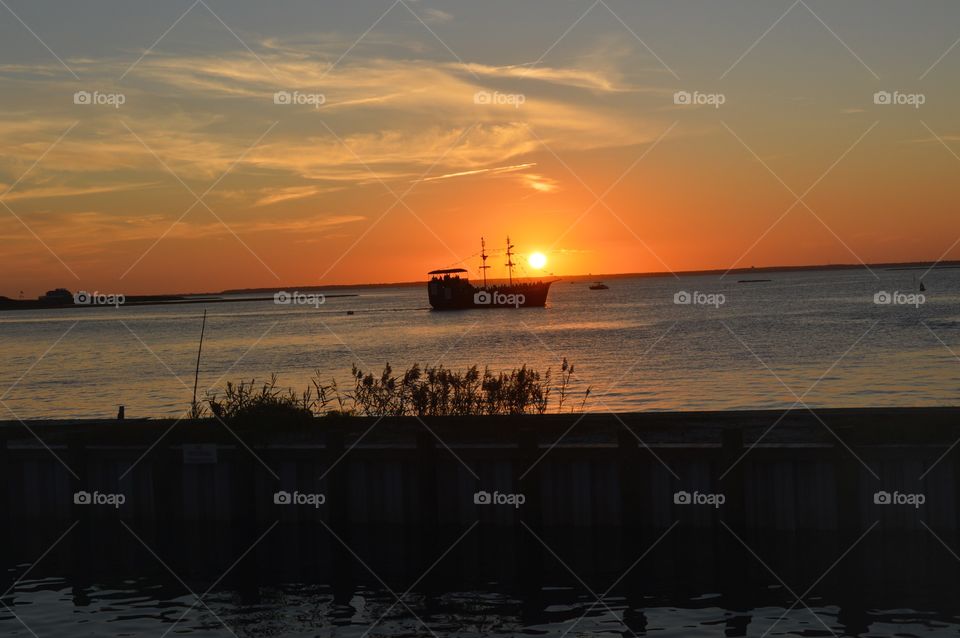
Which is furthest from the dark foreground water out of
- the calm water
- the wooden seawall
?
the calm water

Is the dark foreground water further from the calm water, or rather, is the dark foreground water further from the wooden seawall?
the calm water

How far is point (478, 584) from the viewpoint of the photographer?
2077 centimetres

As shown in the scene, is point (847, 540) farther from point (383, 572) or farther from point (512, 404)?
point (512, 404)

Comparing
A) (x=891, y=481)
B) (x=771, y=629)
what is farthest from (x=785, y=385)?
(x=771, y=629)

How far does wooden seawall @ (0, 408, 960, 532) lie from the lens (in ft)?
69.2

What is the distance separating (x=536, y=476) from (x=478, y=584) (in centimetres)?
293

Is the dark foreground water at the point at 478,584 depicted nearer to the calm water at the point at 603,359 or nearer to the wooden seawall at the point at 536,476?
the wooden seawall at the point at 536,476

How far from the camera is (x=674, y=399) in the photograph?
53.2 meters

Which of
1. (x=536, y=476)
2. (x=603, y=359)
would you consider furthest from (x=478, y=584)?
(x=603, y=359)

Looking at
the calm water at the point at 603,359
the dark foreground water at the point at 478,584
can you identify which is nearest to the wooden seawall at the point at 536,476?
the dark foreground water at the point at 478,584

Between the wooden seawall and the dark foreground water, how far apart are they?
0.48m

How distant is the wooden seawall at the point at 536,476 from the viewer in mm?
21078

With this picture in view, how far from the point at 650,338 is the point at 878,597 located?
3790 inches

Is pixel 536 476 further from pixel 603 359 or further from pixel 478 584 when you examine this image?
pixel 603 359
